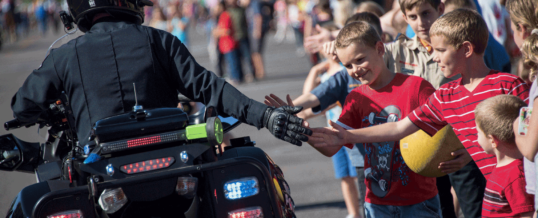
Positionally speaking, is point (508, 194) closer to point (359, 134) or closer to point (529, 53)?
point (529, 53)

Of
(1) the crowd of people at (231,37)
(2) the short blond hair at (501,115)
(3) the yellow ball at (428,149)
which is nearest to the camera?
(2) the short blond hair at (501,115)

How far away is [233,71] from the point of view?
45.2 feet

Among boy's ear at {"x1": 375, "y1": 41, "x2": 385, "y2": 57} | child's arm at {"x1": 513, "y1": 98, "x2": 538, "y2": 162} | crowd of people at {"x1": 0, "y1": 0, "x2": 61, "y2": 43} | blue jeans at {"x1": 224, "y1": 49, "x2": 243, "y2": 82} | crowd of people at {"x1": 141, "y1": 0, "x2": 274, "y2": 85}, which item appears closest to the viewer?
child's arm at {"x1": 513, "y1": 98, "x2": 538, "y2": 162}

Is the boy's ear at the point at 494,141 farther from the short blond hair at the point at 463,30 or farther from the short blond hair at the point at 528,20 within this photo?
the short blond hair at the point at 463,30

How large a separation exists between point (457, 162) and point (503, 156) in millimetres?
566

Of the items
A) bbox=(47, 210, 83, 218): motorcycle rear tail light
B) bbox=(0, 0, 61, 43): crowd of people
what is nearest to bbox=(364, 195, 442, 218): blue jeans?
bbox=(47, 210, 83, 218): motorcycle rear tail light

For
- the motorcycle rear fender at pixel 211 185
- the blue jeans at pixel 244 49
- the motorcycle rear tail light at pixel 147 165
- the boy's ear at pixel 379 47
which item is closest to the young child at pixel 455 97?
the boy's ear at pixel 379 47

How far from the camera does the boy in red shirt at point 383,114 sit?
3.19 metres

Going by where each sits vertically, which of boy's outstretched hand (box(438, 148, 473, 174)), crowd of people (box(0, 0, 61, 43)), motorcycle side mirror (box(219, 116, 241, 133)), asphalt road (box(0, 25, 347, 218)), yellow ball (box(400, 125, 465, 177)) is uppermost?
crowd of people (box(0, 0, 61, 43))

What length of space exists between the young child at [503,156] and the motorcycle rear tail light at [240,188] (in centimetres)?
113

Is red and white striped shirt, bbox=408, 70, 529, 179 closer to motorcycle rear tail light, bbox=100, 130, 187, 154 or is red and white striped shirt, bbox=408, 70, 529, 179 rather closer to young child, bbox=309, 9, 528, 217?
young child, bbox=309, 9, 528, 217

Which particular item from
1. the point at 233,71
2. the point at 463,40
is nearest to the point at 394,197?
the point at 463,40

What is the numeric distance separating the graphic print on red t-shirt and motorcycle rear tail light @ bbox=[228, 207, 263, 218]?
3.20 feet

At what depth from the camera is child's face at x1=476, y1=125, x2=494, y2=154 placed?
270 cm
